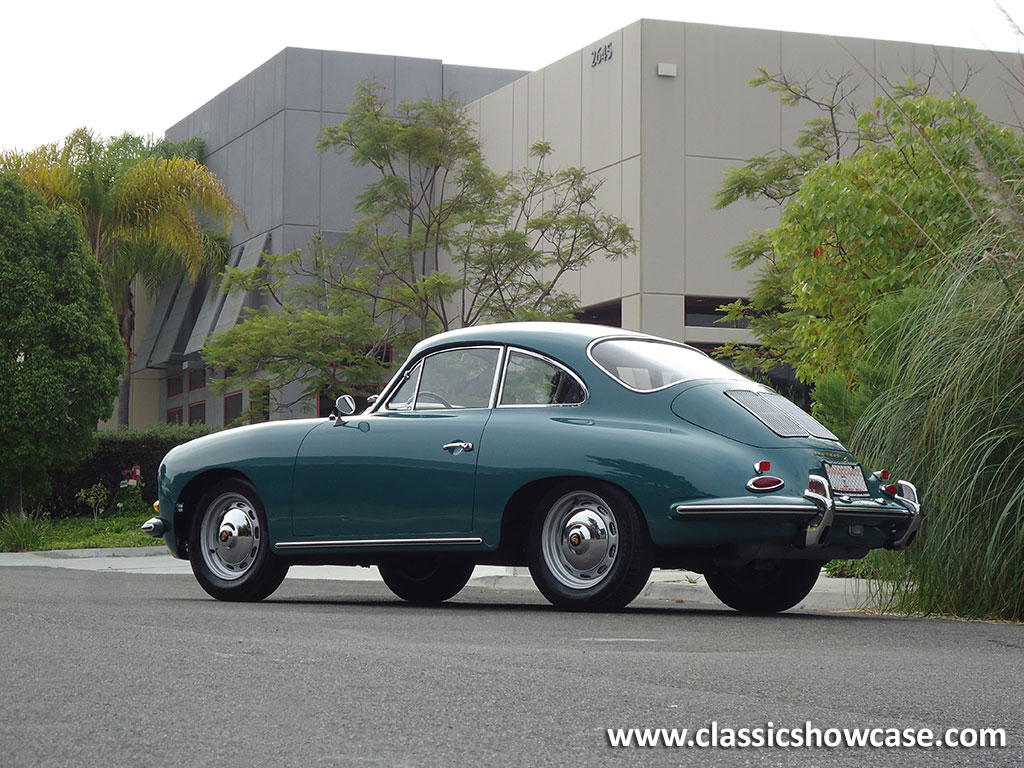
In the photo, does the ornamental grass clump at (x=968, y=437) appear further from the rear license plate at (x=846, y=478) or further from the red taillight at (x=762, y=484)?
the red taillight at (x=762, y=484)

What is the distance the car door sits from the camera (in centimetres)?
841

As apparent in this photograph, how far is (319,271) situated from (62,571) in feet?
42.1

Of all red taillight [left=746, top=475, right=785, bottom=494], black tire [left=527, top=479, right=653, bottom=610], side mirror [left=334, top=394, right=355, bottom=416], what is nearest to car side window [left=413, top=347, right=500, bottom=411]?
side mirror [left=334, top=394, right=355, bottom=416]

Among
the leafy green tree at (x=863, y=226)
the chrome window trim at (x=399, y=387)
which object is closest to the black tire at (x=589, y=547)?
the chrome window trim at (x=399, y=387)

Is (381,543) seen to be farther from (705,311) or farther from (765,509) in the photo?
(705,311)

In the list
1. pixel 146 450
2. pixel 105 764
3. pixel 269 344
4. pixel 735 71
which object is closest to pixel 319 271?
pixel 269 344

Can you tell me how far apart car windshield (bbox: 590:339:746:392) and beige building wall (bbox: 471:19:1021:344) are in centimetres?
2065

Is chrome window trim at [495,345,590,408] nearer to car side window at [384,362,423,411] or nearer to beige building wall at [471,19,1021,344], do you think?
car side window at [384,362,423,411]

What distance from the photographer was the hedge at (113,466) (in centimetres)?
2709

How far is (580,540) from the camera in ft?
25.9

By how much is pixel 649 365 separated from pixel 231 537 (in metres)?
2.89

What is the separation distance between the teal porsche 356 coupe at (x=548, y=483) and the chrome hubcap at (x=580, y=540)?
1 centimetres

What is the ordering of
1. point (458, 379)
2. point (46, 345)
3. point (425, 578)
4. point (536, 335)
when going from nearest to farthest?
1. point (536, 335)
2. point (458, 379)
3. point (425, 578)
4. point (46, 345)

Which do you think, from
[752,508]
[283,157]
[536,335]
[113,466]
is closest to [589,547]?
[752,508]
